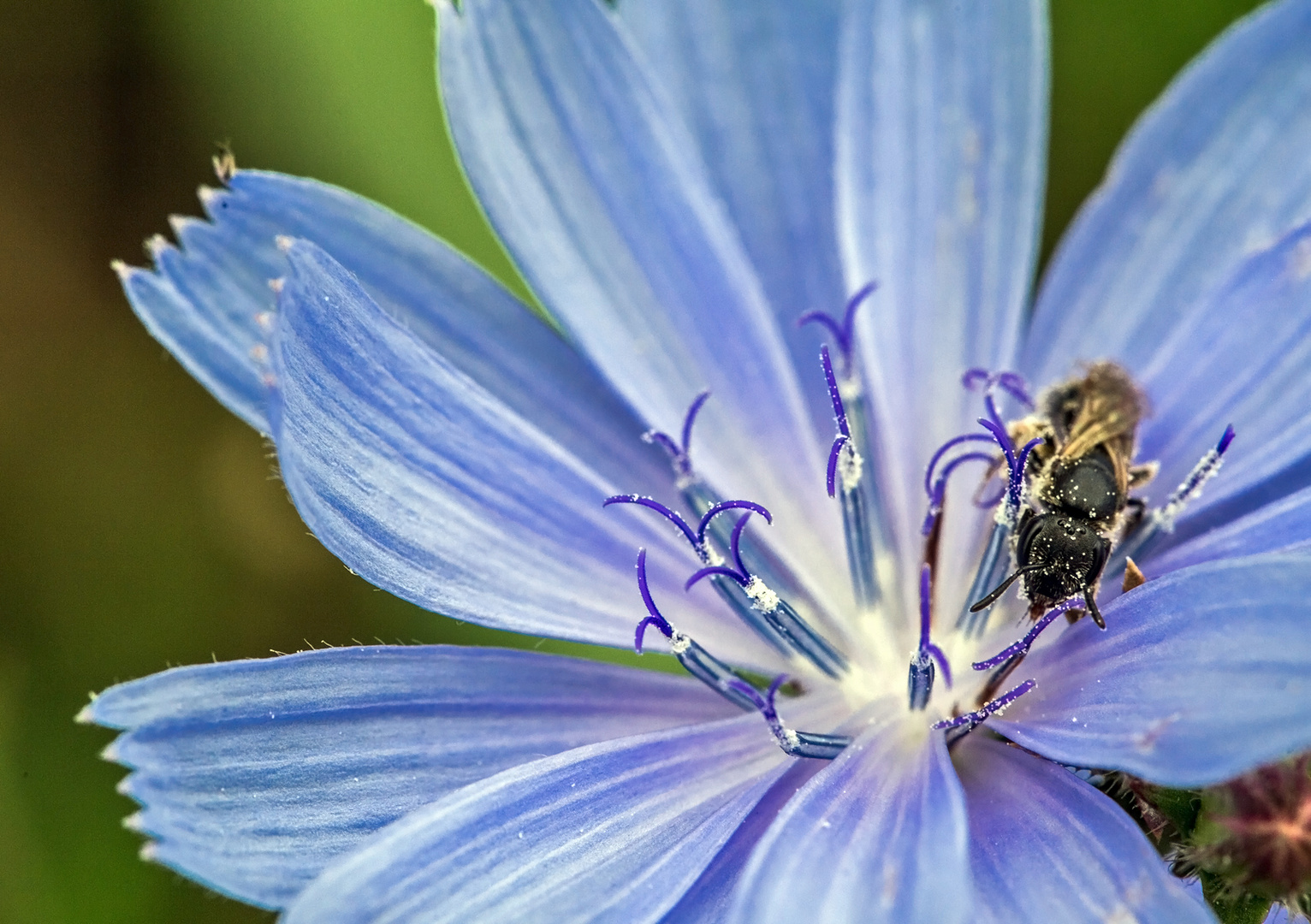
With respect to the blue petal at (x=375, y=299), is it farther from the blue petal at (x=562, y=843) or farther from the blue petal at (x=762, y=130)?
the blue petal at (x=562, y=843)

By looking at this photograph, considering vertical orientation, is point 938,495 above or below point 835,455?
below

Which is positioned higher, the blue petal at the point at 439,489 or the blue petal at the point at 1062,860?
the blue petal at the point at 439,489

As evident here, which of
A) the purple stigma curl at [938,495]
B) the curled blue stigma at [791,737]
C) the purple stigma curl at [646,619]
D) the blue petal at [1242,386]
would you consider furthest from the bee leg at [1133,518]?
the purple stigma curl at [646,619]

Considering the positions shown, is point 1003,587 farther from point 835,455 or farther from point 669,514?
point 669,514

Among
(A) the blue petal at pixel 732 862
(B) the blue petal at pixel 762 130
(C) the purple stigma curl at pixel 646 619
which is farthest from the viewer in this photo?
(B) the blue petal at pixel 762 130

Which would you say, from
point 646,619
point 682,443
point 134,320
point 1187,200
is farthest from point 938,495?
point 134,320

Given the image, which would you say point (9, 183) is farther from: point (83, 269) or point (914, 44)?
point (914, 44)

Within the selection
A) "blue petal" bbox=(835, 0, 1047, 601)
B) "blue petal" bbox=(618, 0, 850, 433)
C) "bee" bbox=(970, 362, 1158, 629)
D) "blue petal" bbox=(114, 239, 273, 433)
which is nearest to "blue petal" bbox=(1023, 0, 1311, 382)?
"blue petal" bbox=(835, 0, 1047, 601)
